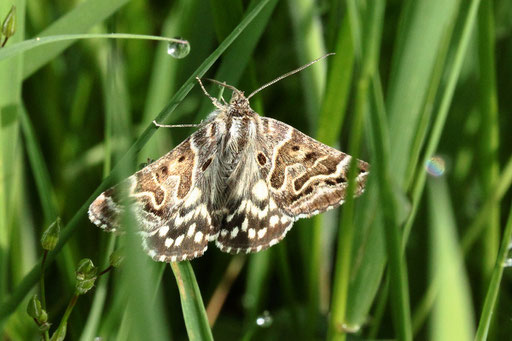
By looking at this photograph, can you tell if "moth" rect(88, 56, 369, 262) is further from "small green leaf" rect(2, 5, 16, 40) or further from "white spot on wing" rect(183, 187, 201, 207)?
"small green leaf" rect(2, 5, 16, 40)

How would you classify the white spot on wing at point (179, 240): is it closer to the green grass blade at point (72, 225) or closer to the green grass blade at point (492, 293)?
the green grass blade at point (72, 225)

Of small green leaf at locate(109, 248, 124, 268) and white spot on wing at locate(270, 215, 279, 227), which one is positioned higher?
small green leaf at locate(109, 248, 124, 268)

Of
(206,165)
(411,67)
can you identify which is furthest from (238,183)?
(411,67)

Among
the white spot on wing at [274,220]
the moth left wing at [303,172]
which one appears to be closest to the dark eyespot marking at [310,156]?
the moth left wing at [303,172]

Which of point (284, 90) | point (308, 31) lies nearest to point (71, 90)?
point (284, 90)

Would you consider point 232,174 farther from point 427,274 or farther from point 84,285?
point 427,274

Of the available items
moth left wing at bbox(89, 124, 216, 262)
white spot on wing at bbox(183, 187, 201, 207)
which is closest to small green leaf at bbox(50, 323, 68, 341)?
moth left wing at bbox(89, 124, 216, 262)

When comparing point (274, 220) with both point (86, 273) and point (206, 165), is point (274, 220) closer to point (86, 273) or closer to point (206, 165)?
point (206, 165)

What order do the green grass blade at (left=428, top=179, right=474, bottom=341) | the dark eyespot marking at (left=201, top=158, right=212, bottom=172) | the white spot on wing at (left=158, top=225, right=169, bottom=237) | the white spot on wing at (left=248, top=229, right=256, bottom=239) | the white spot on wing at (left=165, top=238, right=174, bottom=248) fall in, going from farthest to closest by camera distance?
the dark eyespot marking at (left=201, top=158, right=212, bottom=172) < the white spot on wing at (left=248, top=229, right=256, bottom=239) < the white spot on wing at (left=158, top=225, right=169, bottom=237) < the white spot on wing at (left=165, top=238, right=174, bottom=248) < the green grass blade at (left=428, top=179, right=474, bottom=341)
